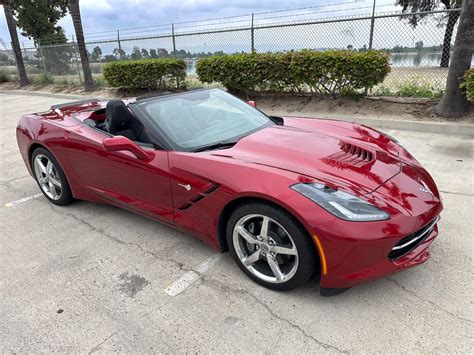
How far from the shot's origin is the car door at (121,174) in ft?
9.30

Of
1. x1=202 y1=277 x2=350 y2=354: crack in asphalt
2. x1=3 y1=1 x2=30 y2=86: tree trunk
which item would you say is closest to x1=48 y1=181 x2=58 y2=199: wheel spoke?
x1=202 y1=277 x2=350 y2=354: crack in asphalt

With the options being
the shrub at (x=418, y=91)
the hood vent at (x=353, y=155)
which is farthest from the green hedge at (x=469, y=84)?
the hood vent at (x=353, y=155)

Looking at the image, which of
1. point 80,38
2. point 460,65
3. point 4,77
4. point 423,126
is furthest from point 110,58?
point 460,65

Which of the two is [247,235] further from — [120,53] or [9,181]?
[120,53]

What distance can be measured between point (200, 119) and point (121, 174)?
0.83 meters

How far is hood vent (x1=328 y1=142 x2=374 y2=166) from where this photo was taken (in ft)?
8.60

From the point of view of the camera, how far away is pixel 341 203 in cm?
213

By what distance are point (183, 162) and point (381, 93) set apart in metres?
6.34

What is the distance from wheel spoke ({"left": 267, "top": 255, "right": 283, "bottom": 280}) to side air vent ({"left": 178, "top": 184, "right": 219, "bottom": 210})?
1.96 feet

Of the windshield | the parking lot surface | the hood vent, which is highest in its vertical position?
the windshield

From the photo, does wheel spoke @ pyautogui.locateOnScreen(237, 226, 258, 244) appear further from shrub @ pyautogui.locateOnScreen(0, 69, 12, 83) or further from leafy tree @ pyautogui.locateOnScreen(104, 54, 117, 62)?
shrub @ pyautogui.locateOnScreen(0, 69, 12, 83)

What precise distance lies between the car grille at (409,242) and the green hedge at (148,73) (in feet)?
30.6

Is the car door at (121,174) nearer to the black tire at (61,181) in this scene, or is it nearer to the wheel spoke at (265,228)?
the black tire at (61,181)

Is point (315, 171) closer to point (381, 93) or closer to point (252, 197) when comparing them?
point (252, 197)
